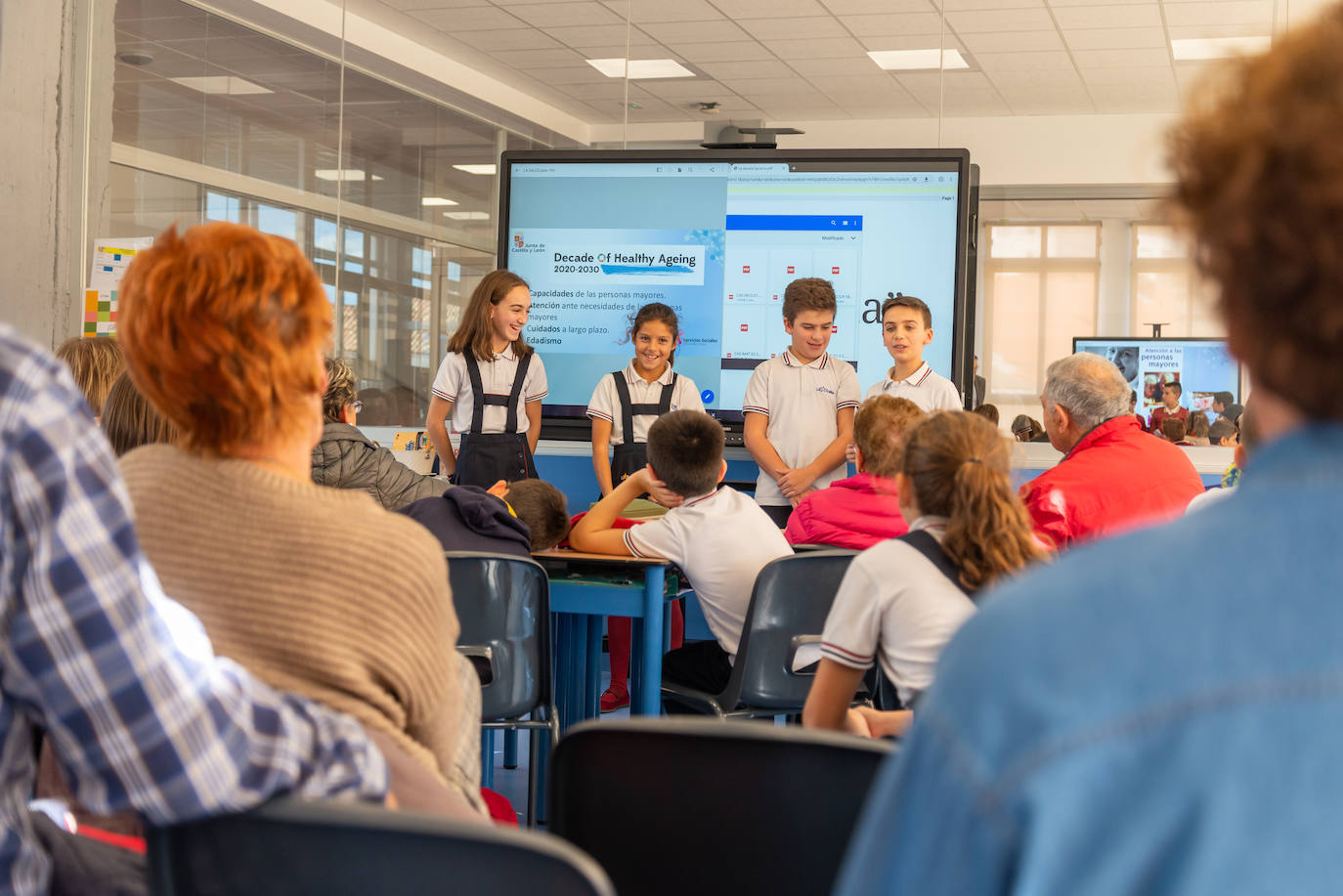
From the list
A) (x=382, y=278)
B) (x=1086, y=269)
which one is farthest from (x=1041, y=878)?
(x=1086, y=269)

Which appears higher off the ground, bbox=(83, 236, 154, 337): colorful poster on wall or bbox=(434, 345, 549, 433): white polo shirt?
bbox=(83, 236, 154, 337): colorful poster on wall

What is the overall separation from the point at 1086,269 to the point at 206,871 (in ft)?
40.9

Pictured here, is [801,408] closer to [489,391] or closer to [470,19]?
[489,391]

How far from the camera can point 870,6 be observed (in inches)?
280

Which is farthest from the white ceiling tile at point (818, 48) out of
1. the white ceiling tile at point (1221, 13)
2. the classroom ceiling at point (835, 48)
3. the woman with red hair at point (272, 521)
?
the woman with red hair at point (272, 521)

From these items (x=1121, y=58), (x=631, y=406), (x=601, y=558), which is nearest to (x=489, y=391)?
(x=631, y=406)

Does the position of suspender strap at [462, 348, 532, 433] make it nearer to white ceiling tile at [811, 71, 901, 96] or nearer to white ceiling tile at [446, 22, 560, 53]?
white ceiling tile at [446, 22, 560, 53]

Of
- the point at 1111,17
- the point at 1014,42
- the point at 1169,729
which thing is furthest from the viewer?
the point at 1014,42

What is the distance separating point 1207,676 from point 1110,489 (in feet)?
8.64

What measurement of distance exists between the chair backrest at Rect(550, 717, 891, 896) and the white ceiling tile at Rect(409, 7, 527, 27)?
701cm

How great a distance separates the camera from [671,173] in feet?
18.2

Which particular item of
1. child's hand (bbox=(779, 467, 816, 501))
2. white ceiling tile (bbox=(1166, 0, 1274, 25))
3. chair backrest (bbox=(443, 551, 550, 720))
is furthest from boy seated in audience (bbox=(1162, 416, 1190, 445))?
→ chair backrest (bbox=(443, 551, 550, 720))

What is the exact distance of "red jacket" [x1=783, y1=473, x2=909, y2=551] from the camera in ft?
9.72

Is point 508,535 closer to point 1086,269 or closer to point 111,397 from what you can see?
point 111,397
